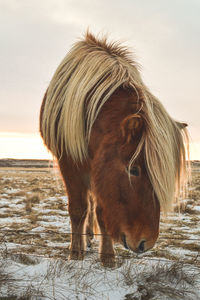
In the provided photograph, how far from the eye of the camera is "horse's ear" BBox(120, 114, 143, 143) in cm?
236

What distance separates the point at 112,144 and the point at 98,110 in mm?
418

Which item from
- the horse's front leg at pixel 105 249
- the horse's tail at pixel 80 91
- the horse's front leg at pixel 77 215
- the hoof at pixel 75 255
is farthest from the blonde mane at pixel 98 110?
the hoof at pixel 75 255

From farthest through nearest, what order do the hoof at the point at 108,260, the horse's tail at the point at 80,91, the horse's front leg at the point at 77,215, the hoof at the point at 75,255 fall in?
the horse's front leg at the point at 77,215 < the hoof at the point at 75,255 < the horse's tail at the point at 80,91 < the hoof at the point at 108,260

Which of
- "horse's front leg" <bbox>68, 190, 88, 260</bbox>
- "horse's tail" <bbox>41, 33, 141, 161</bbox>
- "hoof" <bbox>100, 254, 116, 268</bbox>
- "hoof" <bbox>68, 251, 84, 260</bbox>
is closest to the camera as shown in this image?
"hoof" <bbox>100, 254, 116, 268</bbox>

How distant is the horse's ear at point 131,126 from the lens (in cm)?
236

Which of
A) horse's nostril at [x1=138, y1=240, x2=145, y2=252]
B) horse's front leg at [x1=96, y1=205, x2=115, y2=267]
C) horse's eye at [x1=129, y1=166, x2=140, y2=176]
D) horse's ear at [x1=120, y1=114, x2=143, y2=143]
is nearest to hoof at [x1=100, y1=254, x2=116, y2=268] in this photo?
horse's front leg at [x1=96, y1=205, x2=115, y2=267]

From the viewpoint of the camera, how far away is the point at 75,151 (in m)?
2.89

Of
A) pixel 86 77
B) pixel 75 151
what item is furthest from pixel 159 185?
pixel 86 77

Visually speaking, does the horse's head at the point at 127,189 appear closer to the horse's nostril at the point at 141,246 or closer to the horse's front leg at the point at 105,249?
the horse's nostril at the point at 141,246

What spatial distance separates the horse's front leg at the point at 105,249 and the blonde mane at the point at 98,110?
643 millimetres

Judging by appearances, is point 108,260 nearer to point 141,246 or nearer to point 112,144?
point 141,246

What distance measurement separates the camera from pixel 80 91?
2986 mm

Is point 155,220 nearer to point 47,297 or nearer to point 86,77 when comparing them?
point 47,297

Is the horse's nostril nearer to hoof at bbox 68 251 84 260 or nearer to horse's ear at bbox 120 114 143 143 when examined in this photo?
horse's ear at bbox 120 114 143 143
